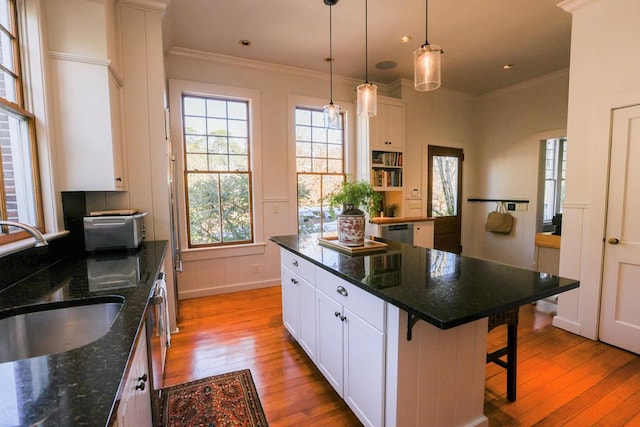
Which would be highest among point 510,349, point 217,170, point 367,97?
point 367,97

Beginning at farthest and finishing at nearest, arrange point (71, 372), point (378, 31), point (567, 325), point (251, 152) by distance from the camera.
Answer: point (251, 152)
point (378, 31)
point (567, 325)
point (71, 372)

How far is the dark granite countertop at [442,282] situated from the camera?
114 cm

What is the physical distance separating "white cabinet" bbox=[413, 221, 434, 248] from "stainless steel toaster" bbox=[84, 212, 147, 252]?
364cm

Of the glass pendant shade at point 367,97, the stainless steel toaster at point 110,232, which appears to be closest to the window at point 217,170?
the stainless steel toaster at point 110,232

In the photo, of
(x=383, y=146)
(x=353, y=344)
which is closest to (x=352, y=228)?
(x=353, y=344)

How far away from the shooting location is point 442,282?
1.45 meters

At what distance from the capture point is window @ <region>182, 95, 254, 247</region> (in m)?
3.79

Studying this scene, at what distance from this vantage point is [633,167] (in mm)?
2408

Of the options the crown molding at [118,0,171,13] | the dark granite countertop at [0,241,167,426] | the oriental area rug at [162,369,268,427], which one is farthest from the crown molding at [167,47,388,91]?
the oriental area rug at [162,369,268,427]

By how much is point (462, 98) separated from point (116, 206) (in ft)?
17.9

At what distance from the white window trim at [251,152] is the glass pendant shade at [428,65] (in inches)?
98.8

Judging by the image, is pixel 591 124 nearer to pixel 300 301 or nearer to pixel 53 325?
pixel 300 301

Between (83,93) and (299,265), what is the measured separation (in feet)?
6.43

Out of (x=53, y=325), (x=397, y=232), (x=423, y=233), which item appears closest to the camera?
(x=53, y=325)
